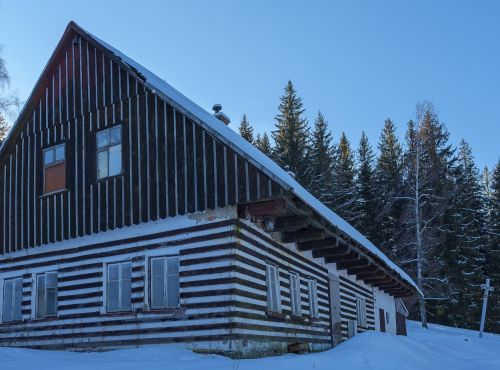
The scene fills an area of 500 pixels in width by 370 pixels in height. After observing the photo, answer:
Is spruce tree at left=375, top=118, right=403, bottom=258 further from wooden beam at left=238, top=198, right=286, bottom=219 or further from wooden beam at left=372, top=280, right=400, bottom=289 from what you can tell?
wooden beam at left=238, top=198, right=286, bottom=219

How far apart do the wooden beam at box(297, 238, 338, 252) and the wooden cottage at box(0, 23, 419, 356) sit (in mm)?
41

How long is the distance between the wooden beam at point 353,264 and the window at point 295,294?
442 centimetres

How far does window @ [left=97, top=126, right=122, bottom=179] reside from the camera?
14031mm

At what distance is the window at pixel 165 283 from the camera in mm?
12289

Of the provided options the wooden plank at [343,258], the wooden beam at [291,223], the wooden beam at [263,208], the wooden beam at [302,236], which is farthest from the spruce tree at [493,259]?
the wooden beam at [263,208]

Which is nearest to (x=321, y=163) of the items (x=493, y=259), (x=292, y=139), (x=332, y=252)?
(x=292, y=139)

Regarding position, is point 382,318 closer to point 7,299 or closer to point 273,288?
point 273,288

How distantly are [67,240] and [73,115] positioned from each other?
138 inches

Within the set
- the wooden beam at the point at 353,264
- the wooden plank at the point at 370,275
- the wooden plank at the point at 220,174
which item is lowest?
the wooden plank at the point at 370,275

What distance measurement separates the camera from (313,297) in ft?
54.0

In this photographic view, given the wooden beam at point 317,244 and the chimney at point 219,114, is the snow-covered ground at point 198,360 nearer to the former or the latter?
the wooden beam at point 317,244

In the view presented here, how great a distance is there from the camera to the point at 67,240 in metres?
14.6

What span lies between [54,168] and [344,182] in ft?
127

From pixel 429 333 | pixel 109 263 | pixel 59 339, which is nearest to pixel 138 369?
pixel 109 263
